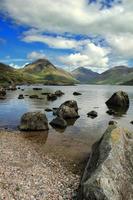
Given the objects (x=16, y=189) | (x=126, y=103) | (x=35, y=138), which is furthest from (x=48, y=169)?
(x=126, y=103)

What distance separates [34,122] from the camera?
1902 inches

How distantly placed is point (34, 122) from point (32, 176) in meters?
24.6

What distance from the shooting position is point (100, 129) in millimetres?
51844

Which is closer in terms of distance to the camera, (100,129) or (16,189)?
(16,189)

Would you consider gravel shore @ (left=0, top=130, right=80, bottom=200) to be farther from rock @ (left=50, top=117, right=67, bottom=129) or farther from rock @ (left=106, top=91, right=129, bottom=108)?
rock @ (left=106, top=91, right=129, bottom=108)

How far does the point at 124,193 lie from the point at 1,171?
11.1m

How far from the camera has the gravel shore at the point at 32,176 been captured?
793 inches

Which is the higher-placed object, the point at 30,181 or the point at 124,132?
the point at 124,132

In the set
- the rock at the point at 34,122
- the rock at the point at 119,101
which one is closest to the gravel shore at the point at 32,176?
the rock at the point at 34,122

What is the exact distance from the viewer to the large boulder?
18.0 meters

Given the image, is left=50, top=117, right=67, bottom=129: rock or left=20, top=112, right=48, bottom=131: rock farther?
left=50, top=117, right=67, bottom=129: rock

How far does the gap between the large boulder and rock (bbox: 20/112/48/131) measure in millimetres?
24851

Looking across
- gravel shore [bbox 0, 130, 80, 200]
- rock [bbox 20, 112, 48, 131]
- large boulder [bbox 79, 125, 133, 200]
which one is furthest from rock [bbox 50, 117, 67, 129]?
large boulder [bbox 79, 125, 133, 200]

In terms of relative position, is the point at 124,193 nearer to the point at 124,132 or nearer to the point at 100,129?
the point at 124,132
